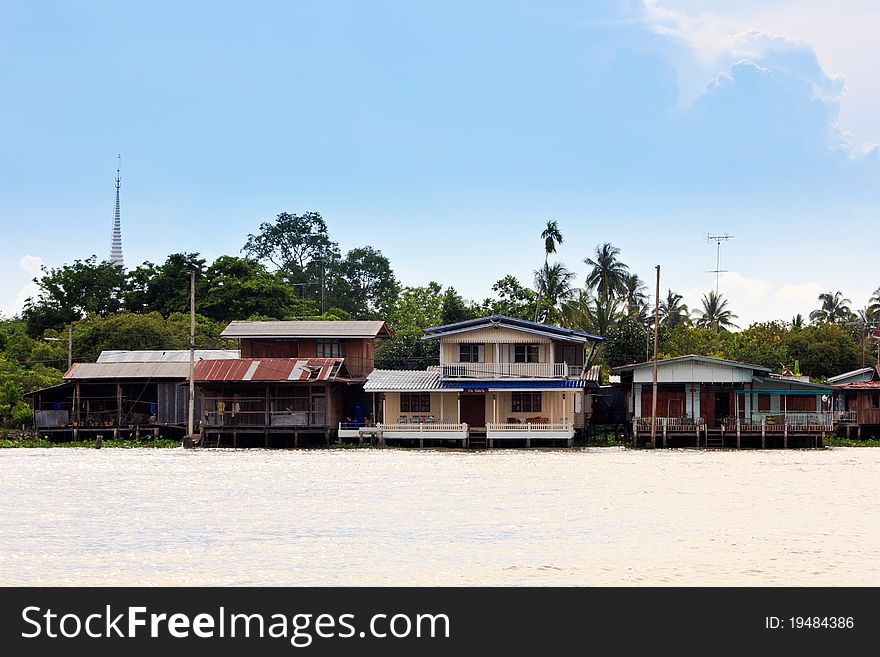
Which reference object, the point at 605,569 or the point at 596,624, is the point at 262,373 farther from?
the point at 596,624

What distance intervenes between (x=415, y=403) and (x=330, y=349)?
21.2 ft

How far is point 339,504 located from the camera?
92.6 feet

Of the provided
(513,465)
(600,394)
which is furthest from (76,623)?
(600,394)

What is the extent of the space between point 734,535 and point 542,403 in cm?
3009

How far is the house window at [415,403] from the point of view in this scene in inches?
2093

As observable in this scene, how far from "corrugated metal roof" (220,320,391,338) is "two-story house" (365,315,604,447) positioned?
12.7 ft

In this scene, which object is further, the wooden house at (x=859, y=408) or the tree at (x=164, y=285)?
the tree at (x=164, y=285)

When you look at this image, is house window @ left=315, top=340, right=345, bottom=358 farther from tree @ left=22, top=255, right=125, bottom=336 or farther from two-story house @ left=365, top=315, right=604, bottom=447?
tree @ left=22, top=255, right=125, bottom=336

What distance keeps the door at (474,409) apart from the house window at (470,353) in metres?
1.81

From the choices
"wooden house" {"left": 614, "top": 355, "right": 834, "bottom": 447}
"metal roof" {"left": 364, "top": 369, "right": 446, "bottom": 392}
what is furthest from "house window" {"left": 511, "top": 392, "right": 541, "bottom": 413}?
"wooden house" {"left": 614, "top": 355, "right": 834, "bottom": 447}

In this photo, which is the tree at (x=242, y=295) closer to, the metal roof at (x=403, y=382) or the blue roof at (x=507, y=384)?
the metal roof at (x=403, y=382)

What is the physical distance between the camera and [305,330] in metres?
57.1

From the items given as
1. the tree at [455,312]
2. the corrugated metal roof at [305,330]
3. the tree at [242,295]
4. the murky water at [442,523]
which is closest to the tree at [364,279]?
the tree at [242,295]

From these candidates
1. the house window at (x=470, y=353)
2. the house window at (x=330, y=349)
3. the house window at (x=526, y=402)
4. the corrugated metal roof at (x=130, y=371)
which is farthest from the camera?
the house window at (x=330, y=349)
